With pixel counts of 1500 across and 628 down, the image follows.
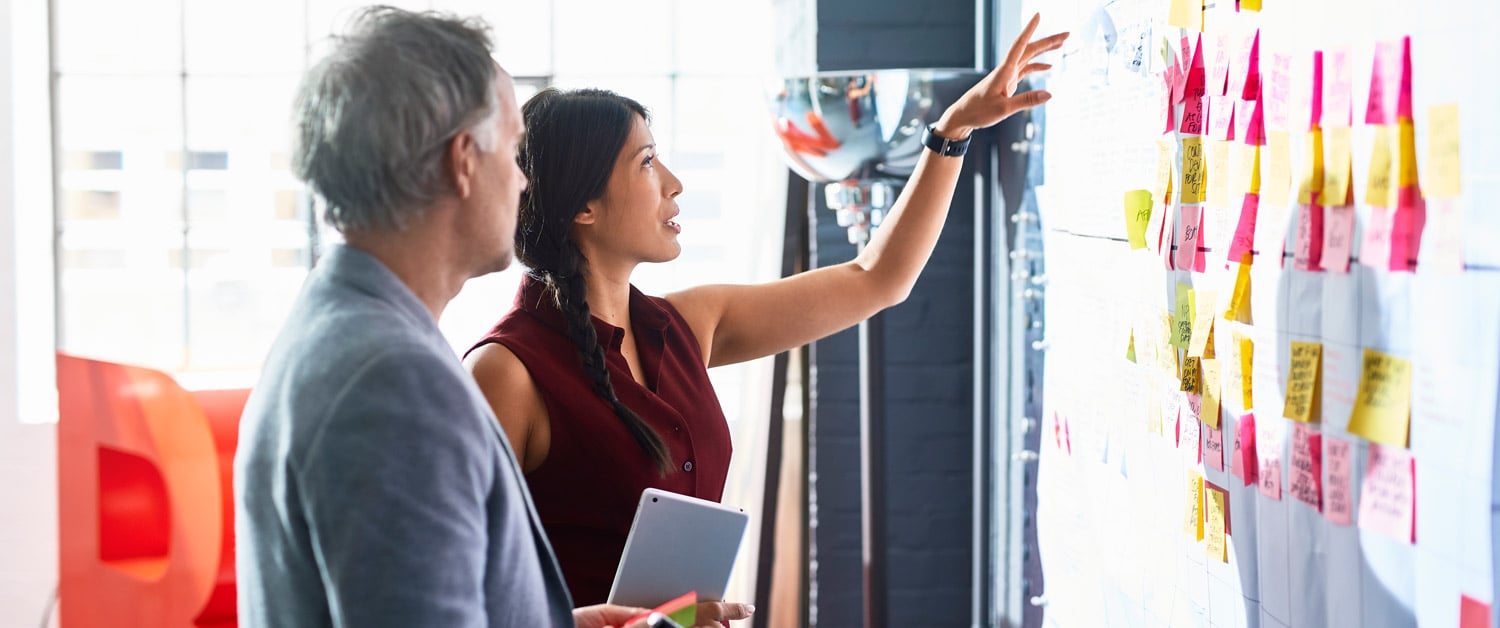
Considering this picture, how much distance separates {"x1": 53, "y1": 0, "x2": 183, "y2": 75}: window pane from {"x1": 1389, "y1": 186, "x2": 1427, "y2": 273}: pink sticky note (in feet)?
10.6

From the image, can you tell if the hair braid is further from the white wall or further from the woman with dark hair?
the white wall

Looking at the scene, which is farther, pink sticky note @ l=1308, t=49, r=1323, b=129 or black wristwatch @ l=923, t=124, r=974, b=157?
black wristwatch @ l=923, t=124, r=974, b=157

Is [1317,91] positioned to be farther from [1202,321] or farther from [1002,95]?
[1002,95]

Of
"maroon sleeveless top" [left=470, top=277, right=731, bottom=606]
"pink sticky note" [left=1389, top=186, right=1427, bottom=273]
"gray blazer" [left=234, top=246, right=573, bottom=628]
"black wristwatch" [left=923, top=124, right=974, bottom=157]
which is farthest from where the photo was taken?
"black wristwatch" [left=923, top=124, right=974, bottom=157]

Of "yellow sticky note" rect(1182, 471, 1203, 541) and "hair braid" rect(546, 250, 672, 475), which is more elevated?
"hair braid" rect(546, 250, 672, 475)

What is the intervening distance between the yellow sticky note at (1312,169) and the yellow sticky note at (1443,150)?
0.52ft

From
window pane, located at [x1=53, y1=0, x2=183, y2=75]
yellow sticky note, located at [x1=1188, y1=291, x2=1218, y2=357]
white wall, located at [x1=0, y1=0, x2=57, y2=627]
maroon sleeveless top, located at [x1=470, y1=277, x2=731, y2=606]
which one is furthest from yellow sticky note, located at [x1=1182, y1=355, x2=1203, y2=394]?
white wall, located at [x1=0, y1=0, x2=57, y2=627]

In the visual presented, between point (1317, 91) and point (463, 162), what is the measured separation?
74 cm

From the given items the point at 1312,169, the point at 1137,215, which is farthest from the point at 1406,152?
the point at 1137,215

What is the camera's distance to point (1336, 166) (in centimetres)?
102

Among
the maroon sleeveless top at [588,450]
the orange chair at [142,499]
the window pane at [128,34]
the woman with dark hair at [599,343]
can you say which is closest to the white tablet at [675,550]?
the woman with dark hair at [599,343]

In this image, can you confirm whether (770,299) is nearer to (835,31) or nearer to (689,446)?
(689,446)

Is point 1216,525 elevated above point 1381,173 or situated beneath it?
situated beneath

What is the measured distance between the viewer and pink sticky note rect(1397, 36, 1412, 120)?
0.91 meters
